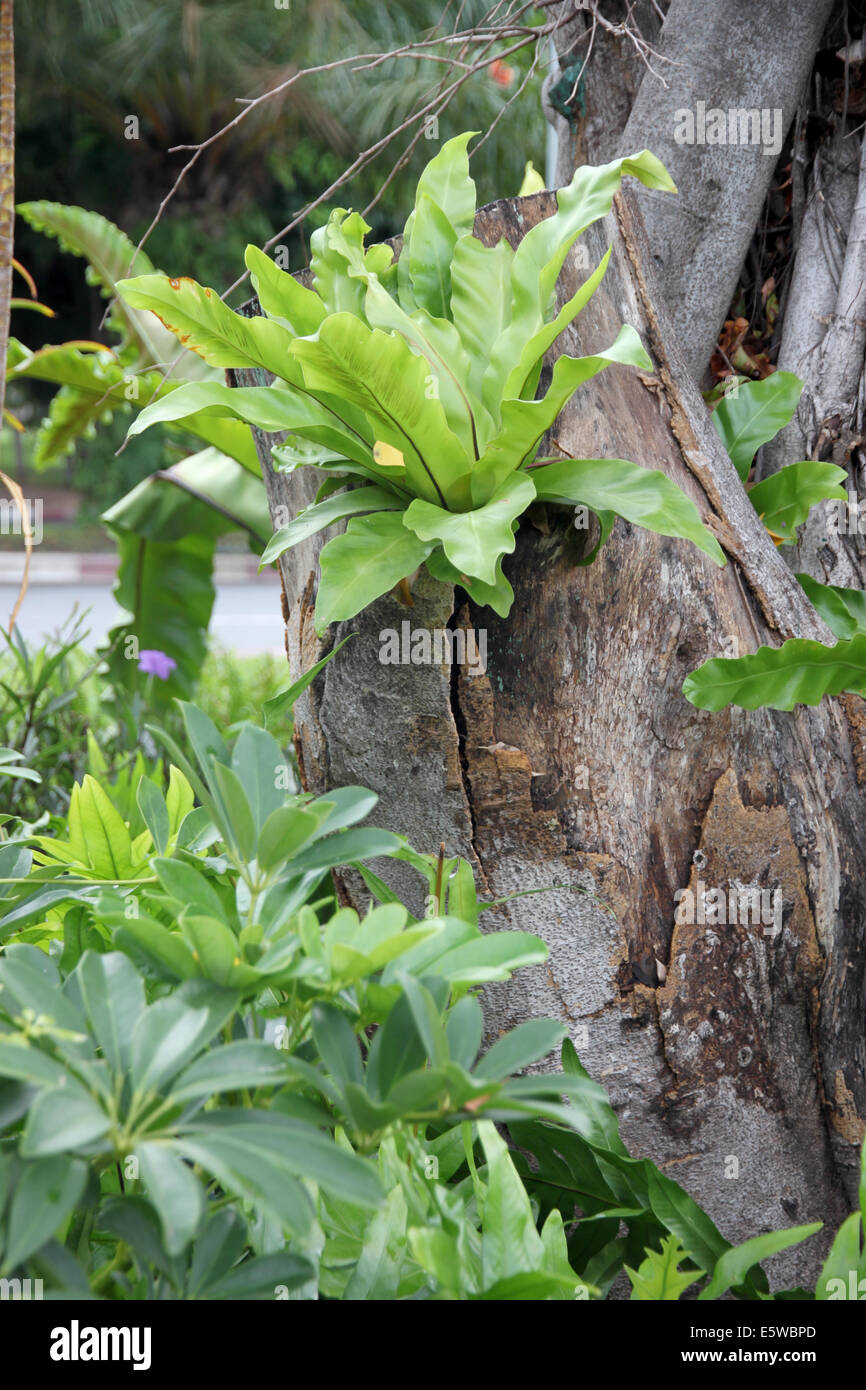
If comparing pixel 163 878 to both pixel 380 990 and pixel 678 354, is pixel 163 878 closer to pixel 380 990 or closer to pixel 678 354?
pixel 380 990

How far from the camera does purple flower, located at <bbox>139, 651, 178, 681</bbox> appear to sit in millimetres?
2865

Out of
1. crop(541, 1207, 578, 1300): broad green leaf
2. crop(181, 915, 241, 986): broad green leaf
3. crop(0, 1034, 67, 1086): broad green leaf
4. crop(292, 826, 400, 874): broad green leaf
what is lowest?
crop(541, 1207, 578, 1300): broad green leaf

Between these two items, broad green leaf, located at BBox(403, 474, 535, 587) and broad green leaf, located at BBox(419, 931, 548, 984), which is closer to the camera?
broad green leaf, located at BBox(419, 931, 548, 984)

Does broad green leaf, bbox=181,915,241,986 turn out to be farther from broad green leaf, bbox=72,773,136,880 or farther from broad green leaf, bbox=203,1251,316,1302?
broad green leaf, bbox=72,773,136,880

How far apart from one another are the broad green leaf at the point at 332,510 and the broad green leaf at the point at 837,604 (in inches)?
27.5

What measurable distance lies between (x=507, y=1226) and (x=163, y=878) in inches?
16.2

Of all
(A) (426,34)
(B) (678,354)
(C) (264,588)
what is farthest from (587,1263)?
(C) (264,588)

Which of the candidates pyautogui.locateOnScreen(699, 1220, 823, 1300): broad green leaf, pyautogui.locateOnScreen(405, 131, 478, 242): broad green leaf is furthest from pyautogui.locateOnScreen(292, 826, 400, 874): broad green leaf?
pyautogui.locateOnScreen(405, 131, 478, 242): broad green leaf

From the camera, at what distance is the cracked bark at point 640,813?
3.90 feet

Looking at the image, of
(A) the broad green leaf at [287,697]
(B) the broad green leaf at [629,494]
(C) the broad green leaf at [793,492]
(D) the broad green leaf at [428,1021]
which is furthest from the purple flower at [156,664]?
(D) the broad green leaf at [428,1021]

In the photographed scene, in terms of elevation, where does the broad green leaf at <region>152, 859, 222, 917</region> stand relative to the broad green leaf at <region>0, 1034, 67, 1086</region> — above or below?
above

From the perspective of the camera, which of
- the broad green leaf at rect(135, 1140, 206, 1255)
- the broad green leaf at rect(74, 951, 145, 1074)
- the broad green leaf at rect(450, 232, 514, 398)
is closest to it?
the broad green leaf at rect(135, 1140, 206, 1255)

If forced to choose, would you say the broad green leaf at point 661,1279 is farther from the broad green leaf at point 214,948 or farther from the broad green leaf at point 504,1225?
the broad green leaf at point 214,948

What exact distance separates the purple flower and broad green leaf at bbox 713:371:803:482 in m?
1.88
